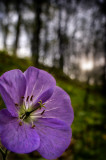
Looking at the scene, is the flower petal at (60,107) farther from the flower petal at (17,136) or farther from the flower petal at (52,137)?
Result: the flower petal at (17,136)

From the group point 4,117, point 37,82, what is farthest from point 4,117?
point 37,82

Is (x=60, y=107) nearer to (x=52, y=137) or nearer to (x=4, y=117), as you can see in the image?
(x=52, y=137)

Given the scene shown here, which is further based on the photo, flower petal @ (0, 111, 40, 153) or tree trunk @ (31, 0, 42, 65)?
tree trunk @ (31, 0, 42, 65)

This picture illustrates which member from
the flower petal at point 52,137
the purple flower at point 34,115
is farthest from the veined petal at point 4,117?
the flower petal at point 52,137

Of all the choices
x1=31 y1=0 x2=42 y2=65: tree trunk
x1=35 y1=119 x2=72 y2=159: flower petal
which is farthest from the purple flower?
x1=31 y1=0 x2=42 y2=65: tree trunk

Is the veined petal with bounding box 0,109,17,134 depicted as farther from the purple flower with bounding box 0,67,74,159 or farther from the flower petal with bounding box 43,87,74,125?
the flower petal with bounding box 43,87,74,125
